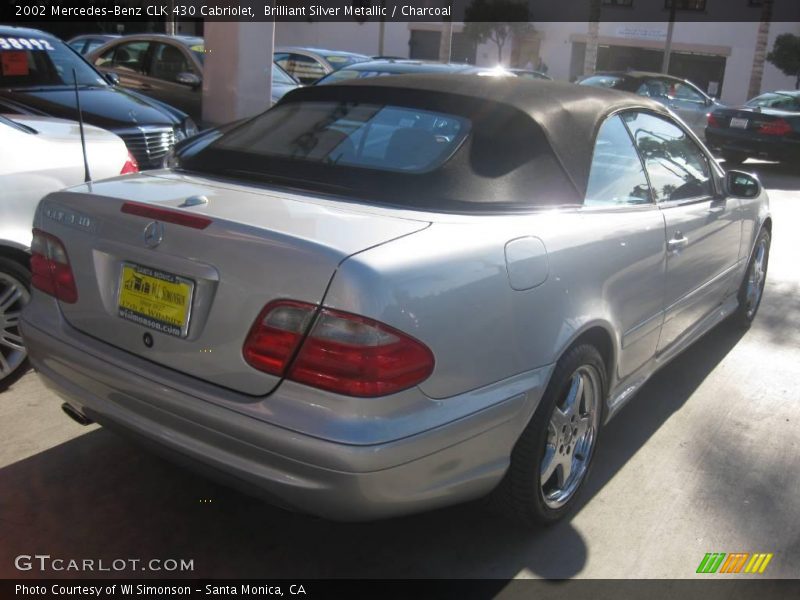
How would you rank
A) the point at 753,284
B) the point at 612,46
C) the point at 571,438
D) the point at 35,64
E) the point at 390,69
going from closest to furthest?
the point at 571,438, the point at 753,284, the point at 35,64, the point at 390,69, the point at 612,46

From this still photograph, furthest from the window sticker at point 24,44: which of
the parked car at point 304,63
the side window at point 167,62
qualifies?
the parked car at point 304,63

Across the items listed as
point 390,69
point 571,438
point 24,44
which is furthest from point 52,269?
point 390,69

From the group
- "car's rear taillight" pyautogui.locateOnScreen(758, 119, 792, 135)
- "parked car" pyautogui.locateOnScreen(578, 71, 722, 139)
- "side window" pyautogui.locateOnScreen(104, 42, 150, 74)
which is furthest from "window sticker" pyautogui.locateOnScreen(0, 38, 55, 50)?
"car's rear taillight" pyautogui.locateOnScreen(758, 119, 792, 135)

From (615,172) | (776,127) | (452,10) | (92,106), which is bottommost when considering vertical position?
(776,127)

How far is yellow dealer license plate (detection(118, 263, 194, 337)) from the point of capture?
235cm

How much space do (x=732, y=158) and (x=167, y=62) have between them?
9.62 m

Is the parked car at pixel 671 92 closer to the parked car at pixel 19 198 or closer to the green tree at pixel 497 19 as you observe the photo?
the parked car at pixel 19 198

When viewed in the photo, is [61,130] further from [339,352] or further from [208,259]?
[339,352]

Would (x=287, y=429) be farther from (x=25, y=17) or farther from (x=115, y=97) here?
(x=25, y=17)

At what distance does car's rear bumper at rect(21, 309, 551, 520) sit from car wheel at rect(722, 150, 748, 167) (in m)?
12.7

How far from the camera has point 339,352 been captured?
214 cm

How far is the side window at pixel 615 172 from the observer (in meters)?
3.16

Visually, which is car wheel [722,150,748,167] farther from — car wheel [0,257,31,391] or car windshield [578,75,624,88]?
car wheel [0,257,31,391]

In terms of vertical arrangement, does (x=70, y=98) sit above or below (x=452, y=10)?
A: below
